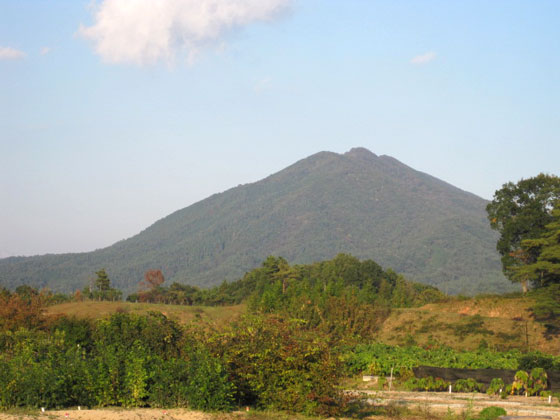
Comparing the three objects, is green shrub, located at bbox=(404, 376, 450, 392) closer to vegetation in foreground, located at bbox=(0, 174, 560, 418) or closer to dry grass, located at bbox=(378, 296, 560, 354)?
vegetation in foreground, located at bbox=(0, 174, 560, 418)

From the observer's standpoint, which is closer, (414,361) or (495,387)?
(495,387)

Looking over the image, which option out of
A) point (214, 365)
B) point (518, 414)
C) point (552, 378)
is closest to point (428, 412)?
point (518, 414)

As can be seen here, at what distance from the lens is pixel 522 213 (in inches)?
2071

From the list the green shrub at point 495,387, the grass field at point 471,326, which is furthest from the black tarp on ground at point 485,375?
the grass field at point 471,326

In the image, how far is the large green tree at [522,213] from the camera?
5141 centimetres

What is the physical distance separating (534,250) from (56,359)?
41265mm

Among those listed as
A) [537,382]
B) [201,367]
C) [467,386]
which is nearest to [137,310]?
[467,386]

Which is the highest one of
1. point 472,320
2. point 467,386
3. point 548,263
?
point 548,263

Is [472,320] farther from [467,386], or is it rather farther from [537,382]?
[537,382]

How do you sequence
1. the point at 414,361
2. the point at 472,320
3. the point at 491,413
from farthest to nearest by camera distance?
the point at 472,320
the point at 414,361
the point at 491,413

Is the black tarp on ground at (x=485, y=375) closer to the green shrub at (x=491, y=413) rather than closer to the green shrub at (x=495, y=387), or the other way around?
the green shrub at (x=495, y=387)

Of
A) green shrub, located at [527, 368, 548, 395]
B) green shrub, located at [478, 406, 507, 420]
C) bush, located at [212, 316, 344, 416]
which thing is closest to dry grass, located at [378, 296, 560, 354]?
green shrub, located at [527, 368, 548, 395]

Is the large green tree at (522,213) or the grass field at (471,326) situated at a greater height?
the large green tree at (522,213)

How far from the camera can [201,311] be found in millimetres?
64188
